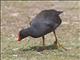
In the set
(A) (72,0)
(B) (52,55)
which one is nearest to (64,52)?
(B) (52,55)

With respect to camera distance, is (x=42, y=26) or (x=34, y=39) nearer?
(x=42, y=26)

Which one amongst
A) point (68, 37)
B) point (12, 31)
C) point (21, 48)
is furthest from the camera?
point (12, 31)

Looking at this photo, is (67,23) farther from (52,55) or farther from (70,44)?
(52,55)

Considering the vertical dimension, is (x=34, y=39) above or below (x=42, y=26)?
below

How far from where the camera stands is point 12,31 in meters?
11.7

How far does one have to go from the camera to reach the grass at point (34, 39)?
9.35 meters

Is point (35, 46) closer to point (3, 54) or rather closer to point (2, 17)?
point (3, 54)

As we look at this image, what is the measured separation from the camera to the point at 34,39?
10836 mm

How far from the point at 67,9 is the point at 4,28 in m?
3.18

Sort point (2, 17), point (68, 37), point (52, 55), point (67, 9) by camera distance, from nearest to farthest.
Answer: point (52, 55) < point (68, 37) < point (2, 17) < point (67, 9)

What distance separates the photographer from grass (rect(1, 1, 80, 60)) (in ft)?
30.7

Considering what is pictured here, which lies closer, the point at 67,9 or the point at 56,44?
the point at 56,44

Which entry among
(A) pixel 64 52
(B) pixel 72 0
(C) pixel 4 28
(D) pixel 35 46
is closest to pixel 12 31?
(C) pixel 4 28

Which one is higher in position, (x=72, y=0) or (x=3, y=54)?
(x=72, y=0)
